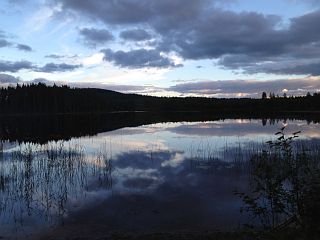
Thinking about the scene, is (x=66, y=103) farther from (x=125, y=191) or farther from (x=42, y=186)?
(x=125, y=191)

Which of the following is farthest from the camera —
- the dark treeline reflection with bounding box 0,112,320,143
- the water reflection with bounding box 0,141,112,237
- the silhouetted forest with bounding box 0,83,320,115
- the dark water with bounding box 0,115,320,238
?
the silhouetted forest with bounding box 0,83,320,115

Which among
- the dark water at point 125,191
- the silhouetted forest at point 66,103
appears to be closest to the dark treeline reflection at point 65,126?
the dark water at point 125,191

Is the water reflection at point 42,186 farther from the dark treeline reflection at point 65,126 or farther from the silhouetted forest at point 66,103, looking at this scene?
the silhouetted forest at point 66,103

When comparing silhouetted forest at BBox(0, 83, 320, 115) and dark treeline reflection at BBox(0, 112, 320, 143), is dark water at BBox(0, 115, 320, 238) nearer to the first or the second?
dark treeline reflection at BBox(0, 112, 320, 143)

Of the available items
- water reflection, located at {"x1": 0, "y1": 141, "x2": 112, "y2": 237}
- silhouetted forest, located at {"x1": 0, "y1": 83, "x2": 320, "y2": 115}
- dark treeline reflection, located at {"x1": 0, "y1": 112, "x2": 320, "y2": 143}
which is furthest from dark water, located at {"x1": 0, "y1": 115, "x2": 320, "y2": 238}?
silhouetted forest, located at {"x1": 0, "y1": 83, "x2": 320, "y2": 115}

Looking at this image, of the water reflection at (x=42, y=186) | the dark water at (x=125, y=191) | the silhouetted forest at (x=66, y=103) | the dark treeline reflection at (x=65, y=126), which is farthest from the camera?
the silhouetted forest at (x=66, y=103)

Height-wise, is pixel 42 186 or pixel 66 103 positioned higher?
pixel 66 103

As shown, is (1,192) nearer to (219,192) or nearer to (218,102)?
(219,192)

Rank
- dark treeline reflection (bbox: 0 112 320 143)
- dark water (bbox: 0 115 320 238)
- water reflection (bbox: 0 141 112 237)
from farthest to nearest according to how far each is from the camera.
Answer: dark treeline reflection (bbox: 0 112 320 143) → water reflection (bbox: 0 141 112 237) → dark water (bbox: 0 115 320 238)

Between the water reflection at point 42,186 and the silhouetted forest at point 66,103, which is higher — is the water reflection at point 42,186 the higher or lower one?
the lower one

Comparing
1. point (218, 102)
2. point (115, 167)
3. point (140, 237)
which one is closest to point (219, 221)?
point (140, 237)

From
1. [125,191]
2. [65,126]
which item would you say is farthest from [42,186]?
[65,126]

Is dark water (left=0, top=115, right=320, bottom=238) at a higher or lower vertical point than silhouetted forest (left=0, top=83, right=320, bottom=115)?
lower

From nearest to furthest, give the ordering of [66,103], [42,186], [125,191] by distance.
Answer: [125,191]
[42,186]
[66,103]
